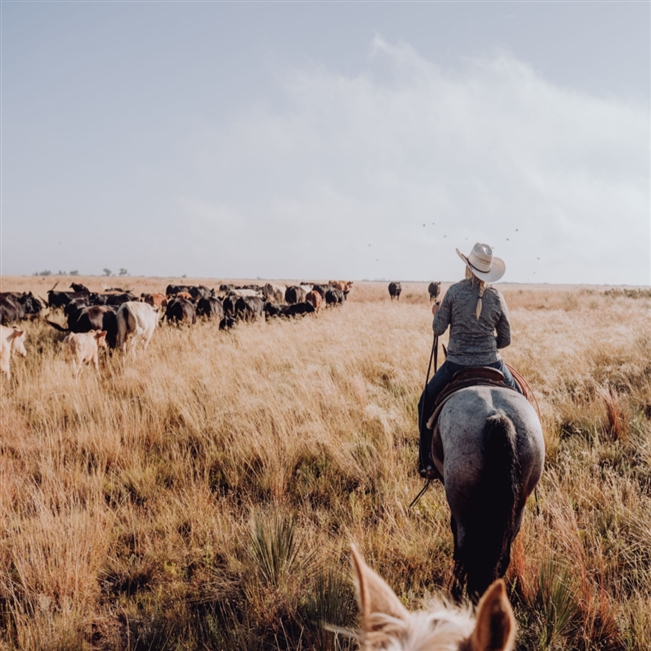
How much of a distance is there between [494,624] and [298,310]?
18.0 meters

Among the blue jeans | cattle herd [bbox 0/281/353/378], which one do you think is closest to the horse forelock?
the blue jeans

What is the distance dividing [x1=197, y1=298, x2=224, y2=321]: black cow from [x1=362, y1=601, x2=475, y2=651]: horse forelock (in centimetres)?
1691

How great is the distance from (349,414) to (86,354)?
21.5 ft

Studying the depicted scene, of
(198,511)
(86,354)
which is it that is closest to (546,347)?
(198,511)

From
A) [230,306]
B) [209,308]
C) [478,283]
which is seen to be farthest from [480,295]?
[230,306]

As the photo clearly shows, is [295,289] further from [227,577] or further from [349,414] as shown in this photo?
[227,577]

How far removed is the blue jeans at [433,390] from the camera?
3.37m

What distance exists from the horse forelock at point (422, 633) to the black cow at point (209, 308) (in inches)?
666

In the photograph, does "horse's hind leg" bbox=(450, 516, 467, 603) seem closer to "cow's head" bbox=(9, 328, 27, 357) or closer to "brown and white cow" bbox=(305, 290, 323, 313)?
"cow's head" bbox=(9, 328, 27, 357)

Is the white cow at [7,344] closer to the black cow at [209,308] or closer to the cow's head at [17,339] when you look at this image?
the cow's head at [17,339]

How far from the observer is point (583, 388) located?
6.55 m

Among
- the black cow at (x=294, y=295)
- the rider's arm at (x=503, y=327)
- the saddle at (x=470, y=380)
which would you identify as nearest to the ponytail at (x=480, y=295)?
the rider's arm at (x=503, y=327)

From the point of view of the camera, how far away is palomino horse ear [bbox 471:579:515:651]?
80 cm

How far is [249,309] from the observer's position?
1762 cm
